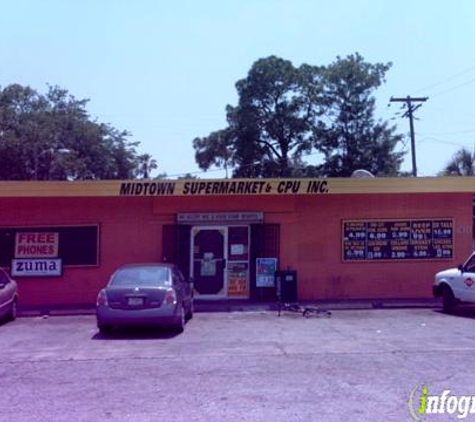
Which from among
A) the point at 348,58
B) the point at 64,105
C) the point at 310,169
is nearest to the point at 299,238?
the point at 310,169

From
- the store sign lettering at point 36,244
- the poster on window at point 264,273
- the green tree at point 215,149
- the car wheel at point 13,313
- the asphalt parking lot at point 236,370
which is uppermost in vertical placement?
the green tree at point 215,149

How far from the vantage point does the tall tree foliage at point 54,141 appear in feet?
156

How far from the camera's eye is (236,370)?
9.57 meters

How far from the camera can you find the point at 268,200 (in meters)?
19.9

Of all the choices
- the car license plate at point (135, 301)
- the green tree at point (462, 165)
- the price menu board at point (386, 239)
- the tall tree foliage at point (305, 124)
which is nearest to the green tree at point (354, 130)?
the tall tree foliage at point (305, 124)

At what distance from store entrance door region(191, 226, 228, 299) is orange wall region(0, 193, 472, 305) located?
0.74 metres

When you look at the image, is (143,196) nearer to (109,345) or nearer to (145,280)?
(145,280)

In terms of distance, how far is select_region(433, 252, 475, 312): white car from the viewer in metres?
16.4

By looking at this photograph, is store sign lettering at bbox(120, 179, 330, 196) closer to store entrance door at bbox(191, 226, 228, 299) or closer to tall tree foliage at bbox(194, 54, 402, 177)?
store entrance door at bbox(191, 226, 228, 299)

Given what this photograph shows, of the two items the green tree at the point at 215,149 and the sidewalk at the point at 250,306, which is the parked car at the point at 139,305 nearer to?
the sidewalk at the point at 250,306

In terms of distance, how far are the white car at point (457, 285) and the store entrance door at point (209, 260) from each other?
6.12 metres

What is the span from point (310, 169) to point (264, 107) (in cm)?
598

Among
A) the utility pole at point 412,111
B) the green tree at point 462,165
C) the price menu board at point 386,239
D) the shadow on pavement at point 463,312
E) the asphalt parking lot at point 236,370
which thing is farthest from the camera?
the utility pole at point 412,111

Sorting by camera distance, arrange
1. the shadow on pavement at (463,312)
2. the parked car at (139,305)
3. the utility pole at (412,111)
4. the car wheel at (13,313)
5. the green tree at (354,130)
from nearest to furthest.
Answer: the parked car at (139,305), the car wheel at (13,313), the shadow on pavement at (463,312), the utility pole at (412,111), the green tree at (354,130)
